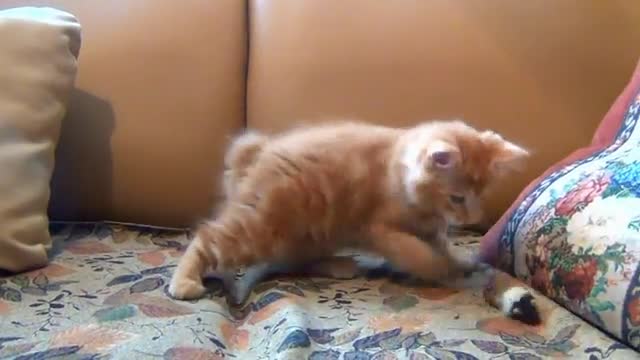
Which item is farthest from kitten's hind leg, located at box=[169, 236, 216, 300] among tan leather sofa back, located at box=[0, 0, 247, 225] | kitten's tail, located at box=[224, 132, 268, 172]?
tan leather sofa back, located at box=[0, 0, 247, 225]

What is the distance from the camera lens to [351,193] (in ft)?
4.23

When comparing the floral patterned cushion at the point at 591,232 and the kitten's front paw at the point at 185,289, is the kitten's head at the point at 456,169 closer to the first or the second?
the floral patterned cushion at the point at 591,232

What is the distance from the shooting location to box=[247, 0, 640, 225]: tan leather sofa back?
1493 millimetres

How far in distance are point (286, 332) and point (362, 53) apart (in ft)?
2.30

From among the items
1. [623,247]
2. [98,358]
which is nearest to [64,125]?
[98,358]

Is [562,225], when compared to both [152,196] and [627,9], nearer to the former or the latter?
[627,9]

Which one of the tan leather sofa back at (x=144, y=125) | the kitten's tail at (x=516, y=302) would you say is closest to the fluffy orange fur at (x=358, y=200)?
the kitten's tail at (x=516, y=302)

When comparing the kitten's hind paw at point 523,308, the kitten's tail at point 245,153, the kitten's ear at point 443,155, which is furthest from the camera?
the kitten's tail at point 245,153

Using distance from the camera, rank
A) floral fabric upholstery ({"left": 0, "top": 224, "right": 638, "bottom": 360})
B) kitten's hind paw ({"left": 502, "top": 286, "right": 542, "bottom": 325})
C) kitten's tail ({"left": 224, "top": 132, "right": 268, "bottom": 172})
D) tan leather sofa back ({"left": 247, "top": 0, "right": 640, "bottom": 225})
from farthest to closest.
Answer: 1. tan leather sofa back ({"left": 247, "top": 0, "right": 640, "bottom": 225})
2. kitten's tail ({"left": 224, "top": 132, "right": 268, "bottom": 172})
3. kitten's hind paw ({"left": 502, "top": 286, "right": 542, "bottom": 325})
4. floral fabric upholstery ({"left": 0, "top": 224, "right": 638, "bottom": 360})

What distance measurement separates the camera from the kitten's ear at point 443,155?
1176 mm

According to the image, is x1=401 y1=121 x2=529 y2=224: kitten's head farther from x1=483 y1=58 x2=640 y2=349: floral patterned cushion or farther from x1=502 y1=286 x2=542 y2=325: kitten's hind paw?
x1=502 y1=286 x2=542 y2=325: kitten's hind paw

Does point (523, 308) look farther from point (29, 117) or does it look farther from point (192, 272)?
point (29, 117)

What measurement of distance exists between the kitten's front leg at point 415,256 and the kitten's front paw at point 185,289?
31 centimetres

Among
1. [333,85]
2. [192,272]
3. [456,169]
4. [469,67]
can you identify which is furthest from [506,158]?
[192,272]
